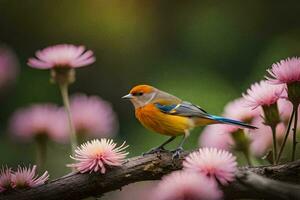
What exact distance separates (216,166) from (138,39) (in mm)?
1996

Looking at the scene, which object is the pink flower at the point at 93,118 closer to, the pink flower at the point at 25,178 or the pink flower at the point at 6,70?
the pink flower at the point at 6,70

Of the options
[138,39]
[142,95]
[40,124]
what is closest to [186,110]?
[142,95]

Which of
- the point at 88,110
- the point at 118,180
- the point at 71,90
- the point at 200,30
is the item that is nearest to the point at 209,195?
the point at 118,180

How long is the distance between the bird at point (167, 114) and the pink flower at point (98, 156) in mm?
315

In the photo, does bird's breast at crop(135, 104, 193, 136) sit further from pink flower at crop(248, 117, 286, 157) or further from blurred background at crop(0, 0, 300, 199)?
blurred background at crop(0, 0, 300, 199)

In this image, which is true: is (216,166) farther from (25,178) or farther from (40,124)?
(40,124)

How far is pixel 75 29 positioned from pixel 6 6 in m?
0.30

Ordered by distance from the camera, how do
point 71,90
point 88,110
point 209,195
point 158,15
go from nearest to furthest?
point 209,195 < point 88,110 < point 71,90 < point 158,15

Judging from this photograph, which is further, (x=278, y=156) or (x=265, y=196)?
(x=278, y=156)

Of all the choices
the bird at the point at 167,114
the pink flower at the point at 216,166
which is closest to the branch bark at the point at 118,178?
the pink flower at the point at 216,166

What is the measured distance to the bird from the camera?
1.03 m

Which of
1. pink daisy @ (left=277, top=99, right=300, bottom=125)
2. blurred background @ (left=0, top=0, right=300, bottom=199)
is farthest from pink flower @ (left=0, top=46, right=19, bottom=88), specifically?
blurred background @ (left=0, top=0, right=300, bottom=199)

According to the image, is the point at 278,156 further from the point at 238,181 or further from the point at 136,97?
the point at 136,97

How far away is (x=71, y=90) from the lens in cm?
249
